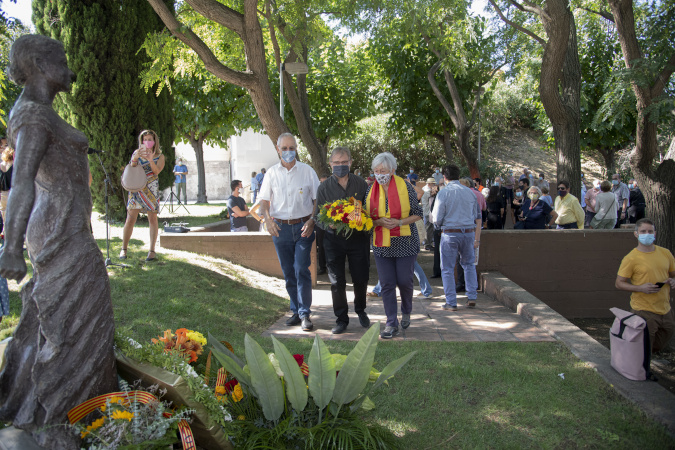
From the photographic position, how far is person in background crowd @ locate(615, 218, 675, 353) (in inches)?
239

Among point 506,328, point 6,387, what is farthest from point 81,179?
point 506,328

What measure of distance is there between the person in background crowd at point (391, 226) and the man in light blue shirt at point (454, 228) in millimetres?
1783

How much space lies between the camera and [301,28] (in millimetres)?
10367

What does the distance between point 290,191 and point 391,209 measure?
46.0 inches

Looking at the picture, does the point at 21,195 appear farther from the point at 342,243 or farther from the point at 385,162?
the point at 385,162

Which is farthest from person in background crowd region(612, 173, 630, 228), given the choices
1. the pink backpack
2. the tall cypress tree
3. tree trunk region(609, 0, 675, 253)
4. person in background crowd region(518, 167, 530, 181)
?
the tall cypress tree

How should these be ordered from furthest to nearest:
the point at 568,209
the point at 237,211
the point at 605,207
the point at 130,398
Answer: the point at 605,207
the point at 568,209
the point at 237,211
the point at 130,398

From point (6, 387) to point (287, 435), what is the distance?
1.49 metres

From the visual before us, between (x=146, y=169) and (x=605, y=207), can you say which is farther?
(x=605, y=207)

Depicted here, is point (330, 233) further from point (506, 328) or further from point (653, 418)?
point (653, 418)

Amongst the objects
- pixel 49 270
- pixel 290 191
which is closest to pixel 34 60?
pixel 49 270

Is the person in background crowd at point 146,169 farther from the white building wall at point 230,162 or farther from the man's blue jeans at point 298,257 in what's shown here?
the white building wall at point 230,162

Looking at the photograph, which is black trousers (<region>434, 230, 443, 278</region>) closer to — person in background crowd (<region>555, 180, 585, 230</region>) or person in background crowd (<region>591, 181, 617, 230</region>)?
person in background crowd (<region>555, 180, 585, 230</region>)

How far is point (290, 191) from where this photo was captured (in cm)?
600
